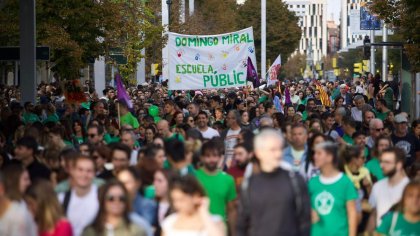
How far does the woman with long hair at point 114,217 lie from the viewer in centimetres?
873

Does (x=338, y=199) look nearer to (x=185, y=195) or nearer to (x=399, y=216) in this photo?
(x=399, y=216)

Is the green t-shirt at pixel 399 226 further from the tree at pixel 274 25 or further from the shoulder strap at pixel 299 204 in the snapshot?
the tree at pixel 274 25

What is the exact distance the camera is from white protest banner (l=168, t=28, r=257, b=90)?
96.4ft

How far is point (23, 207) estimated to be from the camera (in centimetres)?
939

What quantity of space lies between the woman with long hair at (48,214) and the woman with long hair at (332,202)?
8.52 feet

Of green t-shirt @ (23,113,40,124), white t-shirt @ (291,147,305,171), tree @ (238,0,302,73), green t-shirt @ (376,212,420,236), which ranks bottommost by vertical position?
green t-shirt @ (376,212,420,236)

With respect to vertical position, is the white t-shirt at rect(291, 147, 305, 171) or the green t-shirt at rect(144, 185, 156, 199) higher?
the white t-shirt at rect(291, 147, 305, 171)

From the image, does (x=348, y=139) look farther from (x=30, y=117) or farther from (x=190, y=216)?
(x=190, y=216)

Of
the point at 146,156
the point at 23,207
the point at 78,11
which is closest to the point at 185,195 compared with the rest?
the point at 23,207

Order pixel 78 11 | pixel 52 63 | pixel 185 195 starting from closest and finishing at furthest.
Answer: pixel 185 195 < pixel 78 11 < pixel 52 63

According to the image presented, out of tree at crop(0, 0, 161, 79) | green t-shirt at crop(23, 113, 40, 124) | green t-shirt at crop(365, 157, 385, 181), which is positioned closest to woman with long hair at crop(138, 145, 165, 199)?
green t-shirt at crop(365, 157, 385, 181)

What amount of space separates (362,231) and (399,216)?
2.01 metres

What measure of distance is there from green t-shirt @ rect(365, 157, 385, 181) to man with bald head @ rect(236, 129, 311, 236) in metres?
4.17

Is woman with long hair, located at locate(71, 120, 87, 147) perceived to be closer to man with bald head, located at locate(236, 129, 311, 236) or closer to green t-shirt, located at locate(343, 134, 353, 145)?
green t-shirt, located at locate(343, 134, 353, 145)
